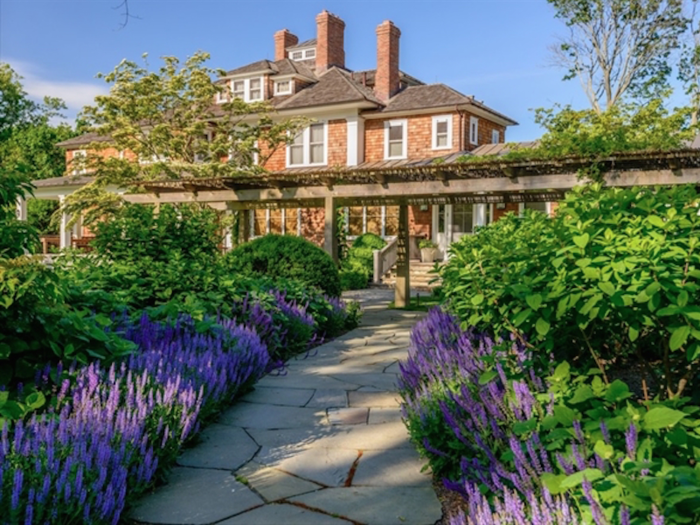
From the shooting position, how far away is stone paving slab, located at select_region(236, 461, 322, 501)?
3.09 meters

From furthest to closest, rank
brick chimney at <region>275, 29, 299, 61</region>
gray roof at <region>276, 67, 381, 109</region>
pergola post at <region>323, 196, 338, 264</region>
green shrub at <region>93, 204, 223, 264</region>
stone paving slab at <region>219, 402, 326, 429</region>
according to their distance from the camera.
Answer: brick chimney at <region>275, 29, 299, 61</region> < gray roof at <region>276, 67, 381, 109</region> < pergola post at <region>323, 196, 338, 264</region> < green shrub at <region>93, 204, 223, 264</region> < stone paving slab at <region>219, 402, 326, 429</region>

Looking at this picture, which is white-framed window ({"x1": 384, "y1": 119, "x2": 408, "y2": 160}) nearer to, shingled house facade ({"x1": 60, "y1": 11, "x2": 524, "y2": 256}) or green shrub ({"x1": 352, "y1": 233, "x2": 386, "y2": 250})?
shingled house facade ({"x1": 60, "y1": 11, "x2": 524, "y2": 256})

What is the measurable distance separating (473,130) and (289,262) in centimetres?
1488

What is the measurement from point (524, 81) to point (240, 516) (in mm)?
15942

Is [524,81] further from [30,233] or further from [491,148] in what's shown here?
[30,233]

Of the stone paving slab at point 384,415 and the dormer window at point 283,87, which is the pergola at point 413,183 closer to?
the stone paving slab at point 384,415

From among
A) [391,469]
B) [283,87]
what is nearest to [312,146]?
[283,87]

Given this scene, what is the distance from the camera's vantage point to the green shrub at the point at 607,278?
92.5 inches

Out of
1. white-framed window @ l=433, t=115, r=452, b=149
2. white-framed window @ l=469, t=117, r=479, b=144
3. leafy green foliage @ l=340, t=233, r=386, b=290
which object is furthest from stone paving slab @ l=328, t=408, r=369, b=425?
white-framed window @ l=469, t=117, r=479, b=144

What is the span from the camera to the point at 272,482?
3242 mm

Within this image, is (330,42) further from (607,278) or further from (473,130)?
(607,278)

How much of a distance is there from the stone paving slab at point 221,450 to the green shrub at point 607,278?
5.26 ft

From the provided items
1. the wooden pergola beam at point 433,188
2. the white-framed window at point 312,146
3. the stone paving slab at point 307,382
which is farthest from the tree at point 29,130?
the stone paving slab at point 307,382

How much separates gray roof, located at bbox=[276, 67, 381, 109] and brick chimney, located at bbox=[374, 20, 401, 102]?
19.6 inches
